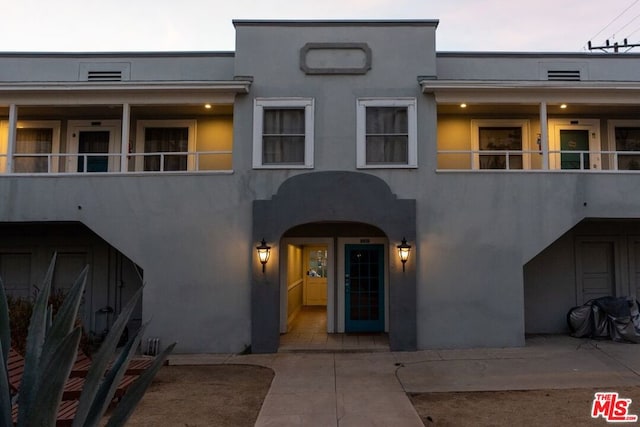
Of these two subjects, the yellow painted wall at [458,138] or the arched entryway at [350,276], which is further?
the yellow painted wall at [458,138]

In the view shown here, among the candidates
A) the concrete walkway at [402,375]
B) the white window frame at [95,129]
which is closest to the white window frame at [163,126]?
the white window frame at [95,129]

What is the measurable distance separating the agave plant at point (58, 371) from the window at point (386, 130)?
895 cm

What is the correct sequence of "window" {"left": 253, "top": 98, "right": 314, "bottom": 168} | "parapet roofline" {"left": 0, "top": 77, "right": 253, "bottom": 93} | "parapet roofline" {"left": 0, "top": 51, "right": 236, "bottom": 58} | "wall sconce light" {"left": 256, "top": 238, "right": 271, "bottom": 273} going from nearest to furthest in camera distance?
"wall sconce light" {"left": 256, "top": 238, "right": 271, "bottom": 273}
"parapet roofline" {"left": 0, "top": 77, "right": 253, "bottom": 93}
"window" {"left": 253, "top": 98, "right": 314, "bottom": 168}
"parapet roofline" {"left": 0, "top": 51, "right": 236, "bottom": 58}

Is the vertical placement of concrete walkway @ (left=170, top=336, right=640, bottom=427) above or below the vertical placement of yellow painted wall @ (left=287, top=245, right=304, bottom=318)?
below

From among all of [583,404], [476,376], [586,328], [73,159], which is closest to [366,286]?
[476,376]

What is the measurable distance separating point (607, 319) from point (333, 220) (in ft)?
22.5

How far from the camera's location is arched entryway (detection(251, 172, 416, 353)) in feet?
34.8

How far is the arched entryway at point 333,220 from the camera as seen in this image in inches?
417

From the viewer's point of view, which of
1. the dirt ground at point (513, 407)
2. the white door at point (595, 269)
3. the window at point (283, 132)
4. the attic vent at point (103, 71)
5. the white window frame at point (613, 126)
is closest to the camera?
the dirt ground at point (513, 407)

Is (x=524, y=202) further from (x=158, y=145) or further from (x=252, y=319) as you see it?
(x=158, y=145)

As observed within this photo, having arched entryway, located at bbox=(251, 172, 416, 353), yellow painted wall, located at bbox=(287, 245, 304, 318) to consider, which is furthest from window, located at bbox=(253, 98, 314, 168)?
yellow painted wall, located at bbox=(287, 245, 304, 318)

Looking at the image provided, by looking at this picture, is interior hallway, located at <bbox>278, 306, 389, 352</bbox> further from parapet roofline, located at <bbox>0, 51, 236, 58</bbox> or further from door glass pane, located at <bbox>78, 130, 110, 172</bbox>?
parapet roofline, located at <bbox>0, 51, 236, 58</bbox>

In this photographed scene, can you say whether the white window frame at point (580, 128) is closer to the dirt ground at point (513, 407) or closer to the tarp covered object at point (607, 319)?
the tarp covered object at point (607, 319)

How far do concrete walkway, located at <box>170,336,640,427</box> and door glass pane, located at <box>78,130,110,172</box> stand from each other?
6.01 meters
